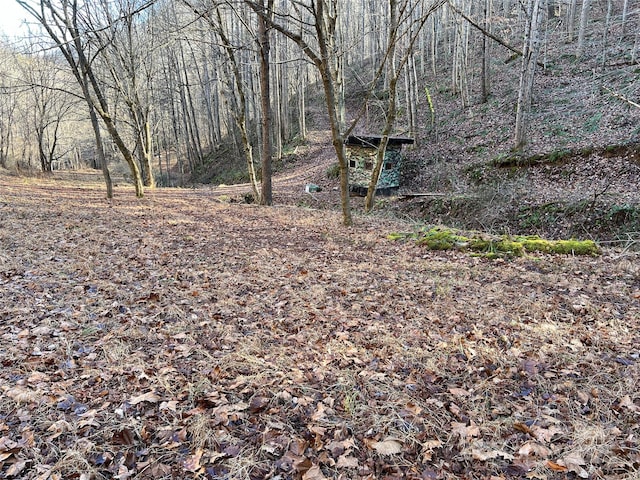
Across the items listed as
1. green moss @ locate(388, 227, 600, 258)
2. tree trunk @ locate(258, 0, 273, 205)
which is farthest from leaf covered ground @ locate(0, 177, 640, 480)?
tree trunk @ locate(258, 0, 273, 205)

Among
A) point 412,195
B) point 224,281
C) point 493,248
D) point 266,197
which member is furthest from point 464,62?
point 224,281

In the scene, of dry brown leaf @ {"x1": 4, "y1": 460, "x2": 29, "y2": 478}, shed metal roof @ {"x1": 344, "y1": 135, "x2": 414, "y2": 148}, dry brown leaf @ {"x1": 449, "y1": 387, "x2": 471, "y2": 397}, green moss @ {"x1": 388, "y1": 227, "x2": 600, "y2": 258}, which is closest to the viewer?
dry brown leaf @ {"x1": 4, "y1": 460, "x2": 29, "y2": 478}

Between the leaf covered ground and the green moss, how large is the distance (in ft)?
1.23

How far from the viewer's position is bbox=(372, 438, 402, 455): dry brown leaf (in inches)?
93.3

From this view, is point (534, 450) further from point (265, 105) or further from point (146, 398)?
point (265, 105)

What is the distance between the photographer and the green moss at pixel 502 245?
6.50 metres

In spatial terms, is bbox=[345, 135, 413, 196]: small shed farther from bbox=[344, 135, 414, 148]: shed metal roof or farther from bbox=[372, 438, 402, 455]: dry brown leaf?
bbox=[372, 438, 402, 455]: dry brown leaf

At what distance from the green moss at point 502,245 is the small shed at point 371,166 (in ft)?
29.7

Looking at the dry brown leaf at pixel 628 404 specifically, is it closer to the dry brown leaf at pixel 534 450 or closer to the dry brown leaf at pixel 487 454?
the dry brown leaf at pixel 534 450

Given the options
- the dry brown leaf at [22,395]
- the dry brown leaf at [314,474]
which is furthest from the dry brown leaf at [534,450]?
the dry brown leaf at [22,395]

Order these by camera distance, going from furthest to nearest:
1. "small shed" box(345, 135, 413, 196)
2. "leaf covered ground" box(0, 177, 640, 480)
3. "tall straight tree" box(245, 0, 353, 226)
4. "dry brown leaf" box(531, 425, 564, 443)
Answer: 1. "small shed" box(345, 135, 413, 196)
2. "tall straight tree" box(245, 0, 353, 226)
3. "dry brown leaf" box(531, 425, 564, 443)
4. "leaf covered ground" box(0, 177, 640, 480)

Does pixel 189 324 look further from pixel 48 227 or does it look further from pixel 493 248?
pixel 48 227

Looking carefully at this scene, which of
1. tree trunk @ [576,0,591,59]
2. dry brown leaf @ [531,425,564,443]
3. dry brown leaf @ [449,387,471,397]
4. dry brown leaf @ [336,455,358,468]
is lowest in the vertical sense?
dry brown leaf @ [531,425,564,443]

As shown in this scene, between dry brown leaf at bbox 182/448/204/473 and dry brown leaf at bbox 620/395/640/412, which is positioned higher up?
dry brown leaf at bbox 182/448/204/473
